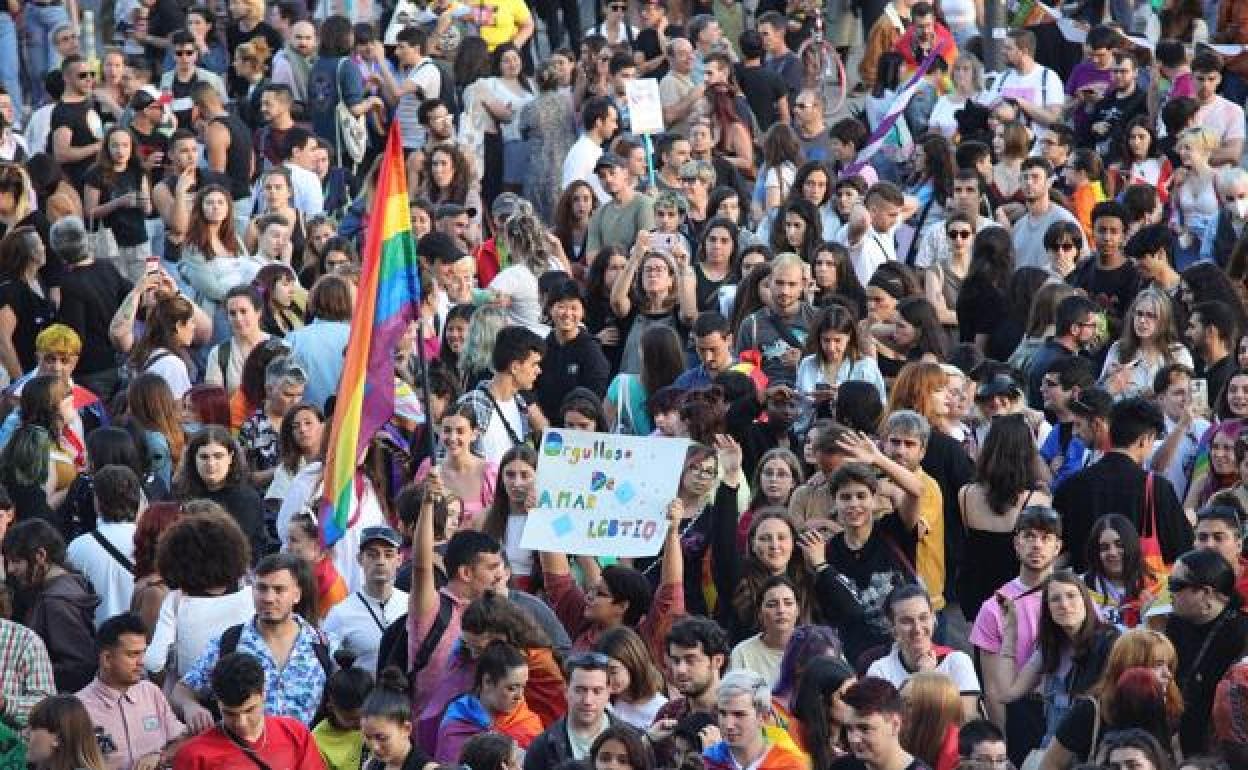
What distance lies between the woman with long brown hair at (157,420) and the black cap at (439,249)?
2.35 m

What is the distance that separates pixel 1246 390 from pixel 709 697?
3212 mm

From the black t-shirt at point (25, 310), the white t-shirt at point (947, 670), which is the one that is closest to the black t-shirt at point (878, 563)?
the white t-shirt at point (947, 670)

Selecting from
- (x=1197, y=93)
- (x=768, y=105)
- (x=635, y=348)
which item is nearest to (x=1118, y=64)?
(x=1197, y=93)

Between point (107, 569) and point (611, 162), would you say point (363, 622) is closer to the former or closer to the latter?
point (107, 569)

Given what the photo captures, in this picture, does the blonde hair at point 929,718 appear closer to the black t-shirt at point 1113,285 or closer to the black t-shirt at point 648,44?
the black t-shirt at point 1113,285

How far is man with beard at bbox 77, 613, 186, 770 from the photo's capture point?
11031 millimetres

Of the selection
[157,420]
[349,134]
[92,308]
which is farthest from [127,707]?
[349,134]

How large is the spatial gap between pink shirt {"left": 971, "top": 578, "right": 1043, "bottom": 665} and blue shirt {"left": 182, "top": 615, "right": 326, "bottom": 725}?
7.66ft

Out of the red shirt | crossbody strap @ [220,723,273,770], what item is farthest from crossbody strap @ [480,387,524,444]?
crossbody strap @ [220,723,273,770]

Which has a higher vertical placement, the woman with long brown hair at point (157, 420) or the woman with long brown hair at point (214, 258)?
the woman with long brown hair at point (157, 420)

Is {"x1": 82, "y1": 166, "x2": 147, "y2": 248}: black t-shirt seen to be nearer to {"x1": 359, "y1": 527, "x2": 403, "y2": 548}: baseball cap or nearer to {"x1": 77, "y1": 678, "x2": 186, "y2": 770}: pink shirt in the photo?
{"x1": 359, "y1": 527, "x2": 403, "y2": 548}: baseball cap

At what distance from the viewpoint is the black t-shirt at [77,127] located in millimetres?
20219

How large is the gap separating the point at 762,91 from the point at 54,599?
1014cm

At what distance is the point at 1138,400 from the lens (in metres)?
12.5
